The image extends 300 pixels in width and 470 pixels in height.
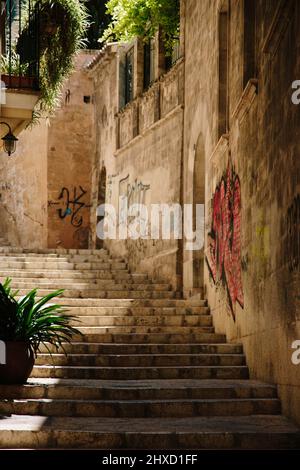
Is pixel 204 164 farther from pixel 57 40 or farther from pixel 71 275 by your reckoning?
pixel 57 40

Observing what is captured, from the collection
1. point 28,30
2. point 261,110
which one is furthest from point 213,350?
point 28,30

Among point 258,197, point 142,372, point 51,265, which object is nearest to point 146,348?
point 142,372

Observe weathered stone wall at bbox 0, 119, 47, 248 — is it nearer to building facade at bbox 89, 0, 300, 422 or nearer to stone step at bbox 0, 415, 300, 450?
building facade at bbox 89, 0, 300, 422

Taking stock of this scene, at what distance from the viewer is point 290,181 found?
322 inches

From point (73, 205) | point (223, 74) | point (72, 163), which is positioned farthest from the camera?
point (72, 163)

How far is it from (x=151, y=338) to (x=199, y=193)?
5015 millimetres

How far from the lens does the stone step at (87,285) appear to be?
15.1 meters

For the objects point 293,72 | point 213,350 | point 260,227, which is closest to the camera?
point 293,72

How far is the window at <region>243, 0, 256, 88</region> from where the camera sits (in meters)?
11.3

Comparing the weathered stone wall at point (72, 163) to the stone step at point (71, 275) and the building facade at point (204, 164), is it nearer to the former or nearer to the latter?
the building facade at point (204, 164)

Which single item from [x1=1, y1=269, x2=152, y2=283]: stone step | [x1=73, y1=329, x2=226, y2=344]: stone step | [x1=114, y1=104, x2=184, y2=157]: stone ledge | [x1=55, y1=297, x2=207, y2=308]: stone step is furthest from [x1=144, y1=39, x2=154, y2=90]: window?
[x1=73, y1=329, x2=226, y2=344]: stone step

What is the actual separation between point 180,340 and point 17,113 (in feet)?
13.9

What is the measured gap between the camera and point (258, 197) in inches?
398
